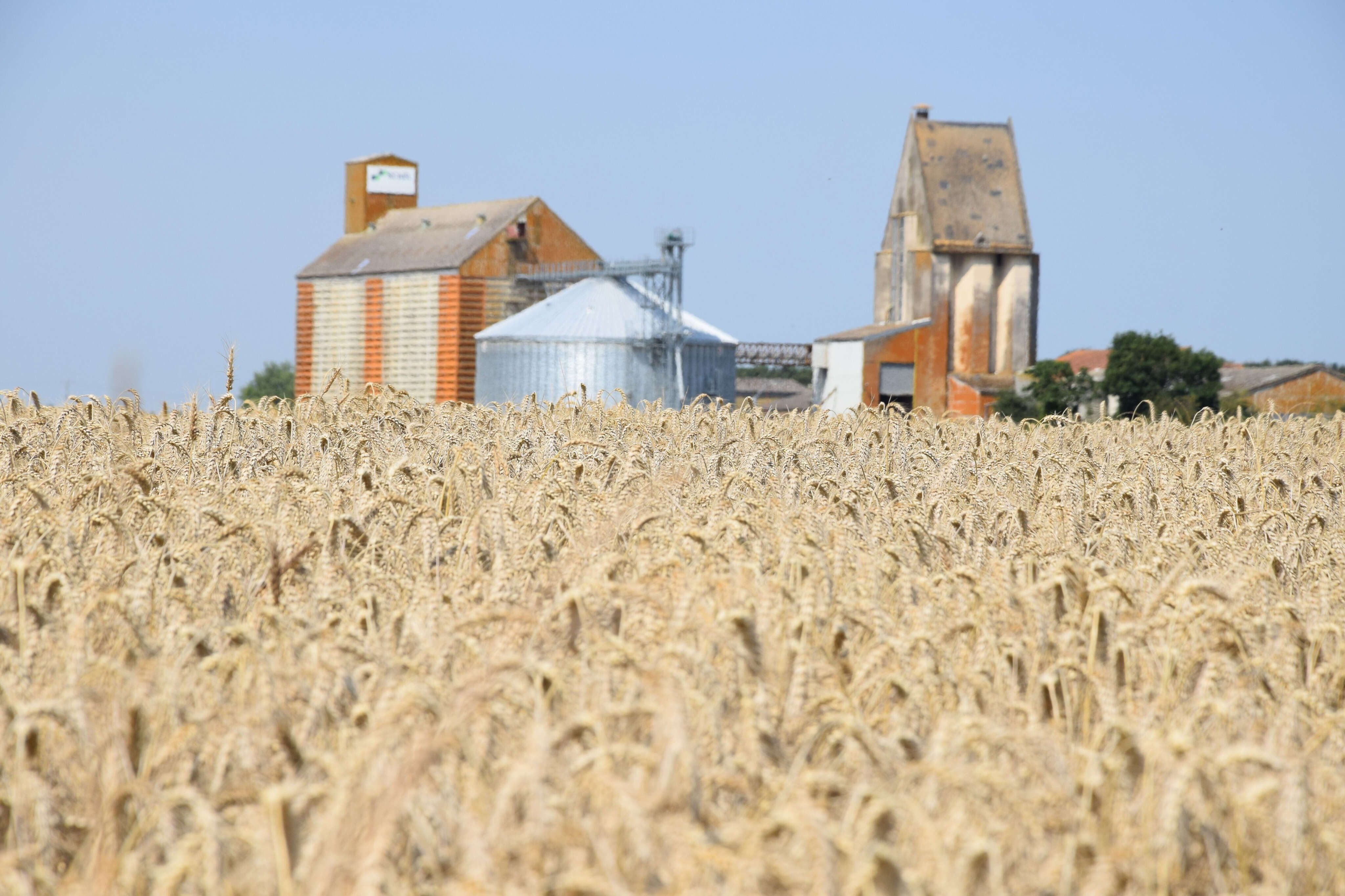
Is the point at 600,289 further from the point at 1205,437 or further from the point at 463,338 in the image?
the point at 1205,437

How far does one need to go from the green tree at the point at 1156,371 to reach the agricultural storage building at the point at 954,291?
3.15 meters

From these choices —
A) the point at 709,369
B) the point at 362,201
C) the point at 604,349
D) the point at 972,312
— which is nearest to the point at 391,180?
the point at 362,201

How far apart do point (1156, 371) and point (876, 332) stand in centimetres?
995

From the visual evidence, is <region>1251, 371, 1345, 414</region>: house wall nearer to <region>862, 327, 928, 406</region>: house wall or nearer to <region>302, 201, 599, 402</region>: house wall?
<region>862, 327, 928, 406</region>: house wall

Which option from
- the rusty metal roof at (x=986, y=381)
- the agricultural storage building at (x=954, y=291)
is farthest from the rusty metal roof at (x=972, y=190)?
the rusty metal roof at (x=986, y=381)

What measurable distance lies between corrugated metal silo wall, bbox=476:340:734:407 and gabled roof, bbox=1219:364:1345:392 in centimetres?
2116

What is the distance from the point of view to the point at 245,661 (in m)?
3.17

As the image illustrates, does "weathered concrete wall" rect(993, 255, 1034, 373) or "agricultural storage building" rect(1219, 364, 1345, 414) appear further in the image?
"agricultural storage building" rect(1219, 364, 1345, 414)

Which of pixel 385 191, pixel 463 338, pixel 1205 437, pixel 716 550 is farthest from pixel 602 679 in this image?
pixel 385 191

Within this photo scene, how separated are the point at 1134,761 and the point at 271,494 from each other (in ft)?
11.9

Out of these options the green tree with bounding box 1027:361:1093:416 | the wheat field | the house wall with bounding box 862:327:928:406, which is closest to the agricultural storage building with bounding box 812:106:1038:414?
the house wall with bounding box 862:327:928:406

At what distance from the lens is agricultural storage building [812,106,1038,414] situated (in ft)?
167

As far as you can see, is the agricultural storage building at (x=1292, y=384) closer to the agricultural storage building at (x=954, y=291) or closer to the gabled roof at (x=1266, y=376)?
the gabled roof at (x=1266, y=376)

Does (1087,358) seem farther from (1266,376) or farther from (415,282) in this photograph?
(415,282)
